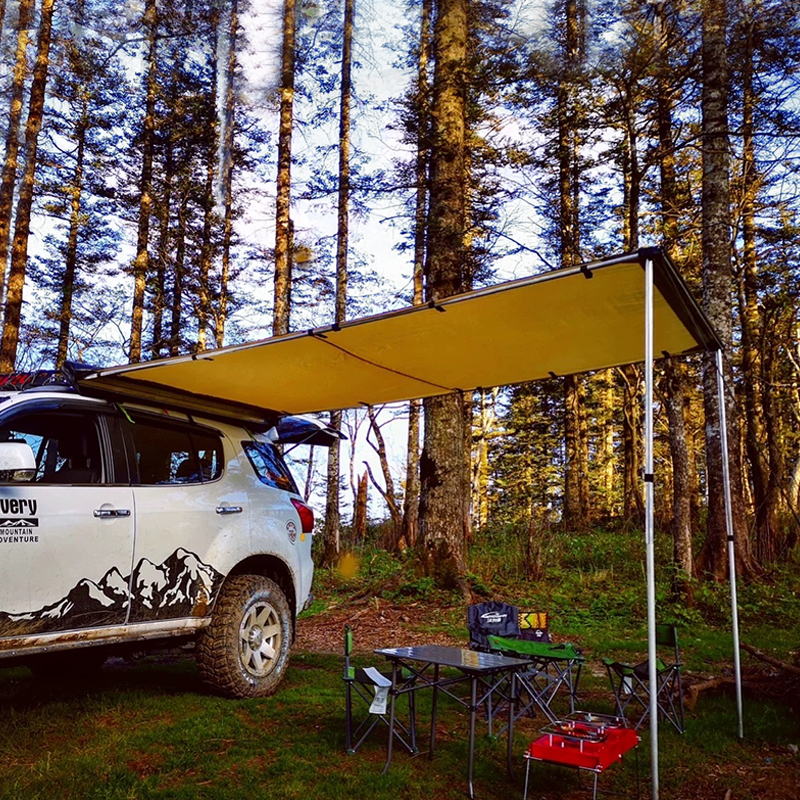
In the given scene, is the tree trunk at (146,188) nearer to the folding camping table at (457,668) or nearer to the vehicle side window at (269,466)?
the vehicle side window at (269,466)

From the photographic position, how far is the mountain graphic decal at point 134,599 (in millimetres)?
4172

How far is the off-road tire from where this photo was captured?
5.21m

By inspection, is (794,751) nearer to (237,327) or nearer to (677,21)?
(677,21)

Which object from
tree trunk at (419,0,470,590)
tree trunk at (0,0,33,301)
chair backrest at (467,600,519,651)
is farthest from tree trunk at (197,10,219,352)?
chair backrest at (467,600,519,651)

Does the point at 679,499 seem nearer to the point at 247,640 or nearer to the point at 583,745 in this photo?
the point at 247,640

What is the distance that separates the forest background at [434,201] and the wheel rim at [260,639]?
14.8ft

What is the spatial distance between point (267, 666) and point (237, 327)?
60.2ft

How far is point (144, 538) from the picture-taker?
478cm

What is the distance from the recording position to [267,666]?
18.4 feet

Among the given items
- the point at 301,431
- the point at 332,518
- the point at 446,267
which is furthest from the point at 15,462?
the point at 332,518

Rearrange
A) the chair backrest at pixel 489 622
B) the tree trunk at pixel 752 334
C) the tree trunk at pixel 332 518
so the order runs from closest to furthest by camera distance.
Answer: the chair backrest at pixel 489 622
the tree trunk at pixel 752 334
the tree trunk at pixel 332 518

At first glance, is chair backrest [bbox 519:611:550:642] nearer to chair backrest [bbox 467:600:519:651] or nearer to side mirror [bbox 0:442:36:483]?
chair backrest [bbox 467:600:519:651]

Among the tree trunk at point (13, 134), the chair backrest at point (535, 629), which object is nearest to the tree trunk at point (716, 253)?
the chair backrest at point (535, 629)

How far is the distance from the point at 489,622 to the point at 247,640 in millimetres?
1879
